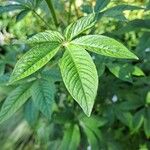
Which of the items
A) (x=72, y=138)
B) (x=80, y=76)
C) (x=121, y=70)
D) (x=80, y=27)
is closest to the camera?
(x=80, y=76)

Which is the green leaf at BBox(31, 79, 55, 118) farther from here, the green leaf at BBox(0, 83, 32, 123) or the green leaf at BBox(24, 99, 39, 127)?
the green leaf at BBox(24, 99, 39, 127)

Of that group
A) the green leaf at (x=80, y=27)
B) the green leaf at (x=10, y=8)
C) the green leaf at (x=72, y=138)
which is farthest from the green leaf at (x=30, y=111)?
the green leaf at (x=80, y=27)

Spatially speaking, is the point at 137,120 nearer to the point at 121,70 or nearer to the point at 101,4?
the point at 121,70

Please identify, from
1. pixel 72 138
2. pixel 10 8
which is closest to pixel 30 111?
pixel 72 138

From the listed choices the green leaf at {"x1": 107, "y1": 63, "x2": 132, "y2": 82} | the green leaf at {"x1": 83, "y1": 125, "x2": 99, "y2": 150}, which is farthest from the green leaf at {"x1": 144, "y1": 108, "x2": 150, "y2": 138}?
the green leaf at {"x1": 107, "y1": 63, "x2": 132, "y2": 82}

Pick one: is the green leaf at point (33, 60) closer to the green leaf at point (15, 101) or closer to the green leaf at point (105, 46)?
the green leaf at point (105, 46)

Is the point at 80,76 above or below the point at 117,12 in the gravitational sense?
above
